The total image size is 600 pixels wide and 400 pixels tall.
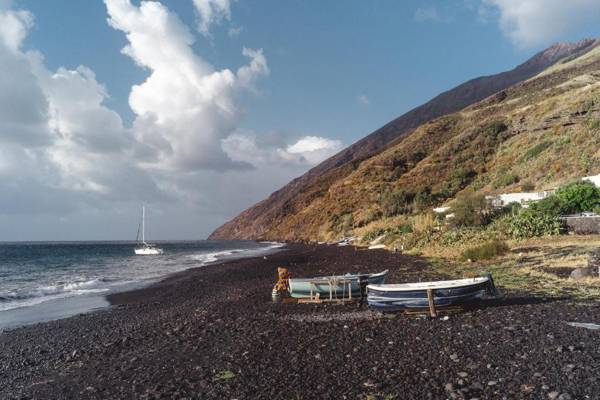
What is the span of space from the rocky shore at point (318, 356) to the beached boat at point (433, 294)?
0.47 m

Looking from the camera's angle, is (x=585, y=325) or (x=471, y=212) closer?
(x=585, y=325)

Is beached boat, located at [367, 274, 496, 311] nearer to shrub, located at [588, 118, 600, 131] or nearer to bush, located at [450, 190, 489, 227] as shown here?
bush, located at [450, 190, 489, 227]

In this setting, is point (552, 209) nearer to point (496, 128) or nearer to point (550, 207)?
point (550, 207)

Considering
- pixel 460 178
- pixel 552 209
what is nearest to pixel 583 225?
pixel 552 209

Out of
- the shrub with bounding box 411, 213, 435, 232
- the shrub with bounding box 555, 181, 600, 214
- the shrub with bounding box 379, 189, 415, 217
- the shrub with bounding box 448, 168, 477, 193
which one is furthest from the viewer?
the shrub with bounding box 379, 189, 415, 217

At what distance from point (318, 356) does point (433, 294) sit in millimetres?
4616

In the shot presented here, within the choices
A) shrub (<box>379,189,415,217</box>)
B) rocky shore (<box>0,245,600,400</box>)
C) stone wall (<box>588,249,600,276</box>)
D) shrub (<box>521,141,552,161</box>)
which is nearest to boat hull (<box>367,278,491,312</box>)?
rocky shore (<box>0,245,600,400</box>)

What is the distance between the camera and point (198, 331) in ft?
40.8

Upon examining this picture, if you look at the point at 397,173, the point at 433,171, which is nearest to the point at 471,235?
the point at 433,171

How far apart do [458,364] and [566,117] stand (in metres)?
59.8

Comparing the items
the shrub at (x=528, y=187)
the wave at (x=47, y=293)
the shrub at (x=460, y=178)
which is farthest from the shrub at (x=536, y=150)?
the wave at (x=47, y=293)

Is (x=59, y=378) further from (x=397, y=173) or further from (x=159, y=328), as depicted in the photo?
(x=397, y=173)

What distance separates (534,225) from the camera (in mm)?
25500

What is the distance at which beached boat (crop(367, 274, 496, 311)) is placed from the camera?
11992 millimetres
